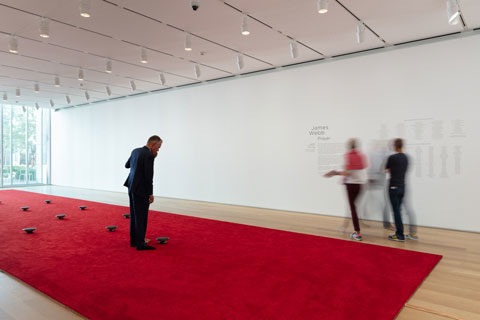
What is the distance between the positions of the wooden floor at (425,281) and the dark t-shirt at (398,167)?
944mm

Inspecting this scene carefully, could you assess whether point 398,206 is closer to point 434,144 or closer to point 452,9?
point 434,144

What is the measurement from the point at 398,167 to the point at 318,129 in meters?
2.53

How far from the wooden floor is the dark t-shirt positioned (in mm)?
944

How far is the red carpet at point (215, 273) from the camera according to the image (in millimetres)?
2723

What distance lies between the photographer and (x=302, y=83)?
7449 mm

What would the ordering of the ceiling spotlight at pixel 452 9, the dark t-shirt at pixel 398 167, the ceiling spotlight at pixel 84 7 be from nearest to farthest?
1. the ceiling spotlight at pixel 84 7
2. the ceiling spotlight at pixel 452 9
3. the dark t-shirt at pixel 398 167

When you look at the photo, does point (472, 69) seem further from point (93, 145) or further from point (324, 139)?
point (93, 145)

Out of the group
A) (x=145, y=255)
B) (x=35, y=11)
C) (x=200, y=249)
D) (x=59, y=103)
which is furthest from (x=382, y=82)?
(x=59, y=103)

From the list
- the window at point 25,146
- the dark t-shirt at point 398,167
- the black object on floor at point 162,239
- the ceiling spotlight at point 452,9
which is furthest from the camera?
the window at point 25,146

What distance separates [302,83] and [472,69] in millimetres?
3237

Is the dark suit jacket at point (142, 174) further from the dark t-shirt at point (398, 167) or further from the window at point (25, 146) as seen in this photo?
the window at point (25, 146)

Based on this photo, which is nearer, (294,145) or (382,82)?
(382,82)

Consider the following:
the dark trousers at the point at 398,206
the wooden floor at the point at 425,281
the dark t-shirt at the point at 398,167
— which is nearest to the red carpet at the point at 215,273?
the wooden floor at the point at 425,281

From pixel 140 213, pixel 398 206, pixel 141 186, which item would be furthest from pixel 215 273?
pixel 398 206
